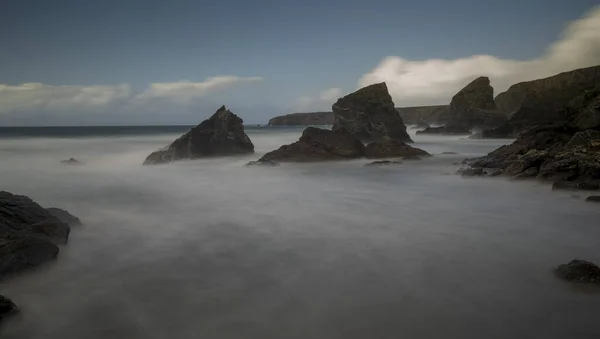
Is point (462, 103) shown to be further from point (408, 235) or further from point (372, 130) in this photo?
point (408, 235)

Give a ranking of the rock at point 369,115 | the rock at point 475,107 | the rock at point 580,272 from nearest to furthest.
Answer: the rock at point 580,272, the rock at point 369,115, the rock at point 475,107

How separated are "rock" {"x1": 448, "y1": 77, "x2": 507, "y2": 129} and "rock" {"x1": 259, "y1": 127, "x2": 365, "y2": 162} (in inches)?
1558

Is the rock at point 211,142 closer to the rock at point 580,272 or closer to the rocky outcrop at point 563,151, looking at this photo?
the rocky outcrop at point 563,151

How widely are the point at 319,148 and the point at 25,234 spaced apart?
16.6 metres

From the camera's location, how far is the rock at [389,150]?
69.4 ft

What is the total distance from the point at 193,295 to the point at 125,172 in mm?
15342

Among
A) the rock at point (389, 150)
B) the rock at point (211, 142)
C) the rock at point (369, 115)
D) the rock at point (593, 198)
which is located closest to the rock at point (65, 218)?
the rock at point (593, 198)

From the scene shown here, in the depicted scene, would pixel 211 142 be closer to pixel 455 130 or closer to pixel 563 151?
pixel 563 151

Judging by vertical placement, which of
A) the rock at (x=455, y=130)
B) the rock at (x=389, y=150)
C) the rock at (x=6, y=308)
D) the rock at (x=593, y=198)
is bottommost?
the rock at (x=6, y=308)

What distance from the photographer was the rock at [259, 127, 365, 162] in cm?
2028

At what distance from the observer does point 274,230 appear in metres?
7.39

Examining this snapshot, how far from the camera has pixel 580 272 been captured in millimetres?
4473

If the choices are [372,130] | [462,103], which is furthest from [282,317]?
[462,103]

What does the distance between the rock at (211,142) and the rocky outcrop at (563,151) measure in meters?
14.5
